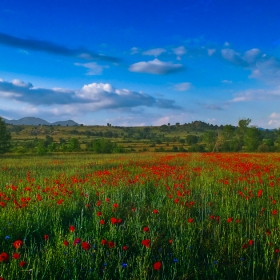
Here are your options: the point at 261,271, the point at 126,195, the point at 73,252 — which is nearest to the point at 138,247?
the point at 73,252

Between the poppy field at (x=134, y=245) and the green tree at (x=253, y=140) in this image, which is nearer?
the poppy field at (x=134, y=245)

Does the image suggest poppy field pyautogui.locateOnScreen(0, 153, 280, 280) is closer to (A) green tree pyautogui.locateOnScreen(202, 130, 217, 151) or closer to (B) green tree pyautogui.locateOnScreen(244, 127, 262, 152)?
(A) green tree pyautogui.locateOnScreen(202, 130, 217, 151)

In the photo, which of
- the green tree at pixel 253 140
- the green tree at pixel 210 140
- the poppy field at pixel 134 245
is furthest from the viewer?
the green tree at pixel 210 140

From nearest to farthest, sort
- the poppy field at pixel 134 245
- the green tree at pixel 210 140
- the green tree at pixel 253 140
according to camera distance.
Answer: the poppy field at pixel 134 245, the green tree at pixel 253 140, the green tree at pixel 210 140

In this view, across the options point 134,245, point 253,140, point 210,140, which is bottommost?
point 134,245

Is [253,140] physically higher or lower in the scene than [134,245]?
higher

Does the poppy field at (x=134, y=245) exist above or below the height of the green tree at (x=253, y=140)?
below

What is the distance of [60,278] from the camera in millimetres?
3361

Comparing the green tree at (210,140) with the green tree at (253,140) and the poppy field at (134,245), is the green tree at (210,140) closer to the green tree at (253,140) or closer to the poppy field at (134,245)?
the green tree at (253,140)

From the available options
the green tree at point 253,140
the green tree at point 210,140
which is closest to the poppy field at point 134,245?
the green tree at point 210,140

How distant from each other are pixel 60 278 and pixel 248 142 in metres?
69.7

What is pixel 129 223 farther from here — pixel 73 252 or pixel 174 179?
pixel 174 179

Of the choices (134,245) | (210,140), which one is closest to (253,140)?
(210,140)

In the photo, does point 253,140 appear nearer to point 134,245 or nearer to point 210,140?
point 210,140
